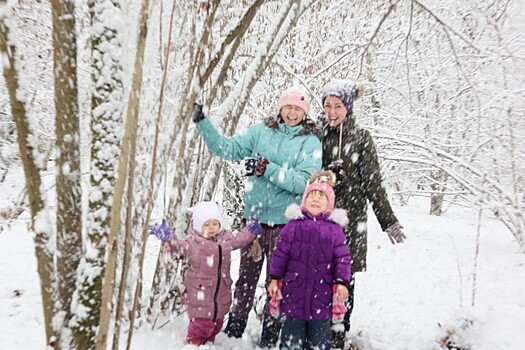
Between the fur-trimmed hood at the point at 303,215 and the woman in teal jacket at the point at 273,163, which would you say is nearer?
the fur-trimmed hood at the point at 303,215

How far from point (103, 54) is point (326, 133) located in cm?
177

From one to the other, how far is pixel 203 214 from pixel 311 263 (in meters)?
0.75

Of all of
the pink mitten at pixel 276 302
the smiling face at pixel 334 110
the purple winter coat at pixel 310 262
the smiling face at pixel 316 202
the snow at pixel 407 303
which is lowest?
the snow at pixel 407 303

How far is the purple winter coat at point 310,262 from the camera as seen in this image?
2.46 m

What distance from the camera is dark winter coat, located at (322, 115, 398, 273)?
2.79 metres

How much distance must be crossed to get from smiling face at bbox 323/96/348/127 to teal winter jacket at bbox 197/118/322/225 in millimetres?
158

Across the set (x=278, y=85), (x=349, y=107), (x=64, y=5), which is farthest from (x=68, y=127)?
(x=278, y=85)

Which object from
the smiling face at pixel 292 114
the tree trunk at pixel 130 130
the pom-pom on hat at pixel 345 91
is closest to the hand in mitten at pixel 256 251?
the smiling face at pixel 292 114

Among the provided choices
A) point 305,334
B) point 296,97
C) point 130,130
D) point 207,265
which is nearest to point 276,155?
point 296,97

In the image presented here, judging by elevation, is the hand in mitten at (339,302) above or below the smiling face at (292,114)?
below

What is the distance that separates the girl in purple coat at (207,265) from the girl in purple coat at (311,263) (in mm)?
302

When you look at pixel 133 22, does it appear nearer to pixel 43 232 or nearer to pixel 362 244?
pixel 43 232

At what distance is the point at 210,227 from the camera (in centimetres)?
269

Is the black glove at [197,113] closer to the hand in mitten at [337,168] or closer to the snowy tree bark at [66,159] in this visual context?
the hand in mitten at [337,168]
